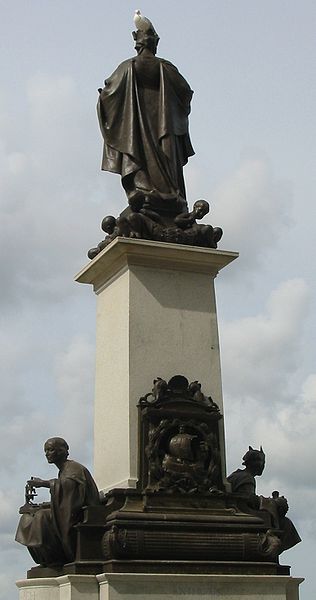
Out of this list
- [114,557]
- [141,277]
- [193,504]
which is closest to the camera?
[114,557]

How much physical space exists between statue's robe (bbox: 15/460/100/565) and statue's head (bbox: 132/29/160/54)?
5.74 m

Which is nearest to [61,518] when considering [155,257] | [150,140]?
[155,257]

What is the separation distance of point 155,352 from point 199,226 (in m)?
1.80

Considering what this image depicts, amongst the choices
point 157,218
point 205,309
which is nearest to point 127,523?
point 205,309

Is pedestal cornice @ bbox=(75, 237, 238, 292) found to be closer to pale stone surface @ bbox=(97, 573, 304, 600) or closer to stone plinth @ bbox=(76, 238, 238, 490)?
stone plinth @ bbox=(76, 238, 238, 490)

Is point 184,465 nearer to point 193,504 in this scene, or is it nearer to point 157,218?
point 193,504

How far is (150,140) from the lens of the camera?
13.7 m

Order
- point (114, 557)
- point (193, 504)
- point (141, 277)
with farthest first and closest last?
point (141, 277) < point (193, 504) < point (114, 557)

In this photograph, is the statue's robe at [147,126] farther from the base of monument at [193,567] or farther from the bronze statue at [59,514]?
the base of monument at [193,567]

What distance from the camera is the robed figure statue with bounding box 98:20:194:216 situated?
533 inches

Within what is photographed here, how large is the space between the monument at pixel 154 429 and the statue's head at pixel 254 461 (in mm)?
21

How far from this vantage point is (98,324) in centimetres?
1334

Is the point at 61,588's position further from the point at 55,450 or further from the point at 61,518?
the point at 55,450

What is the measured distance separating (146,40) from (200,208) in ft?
8.62
